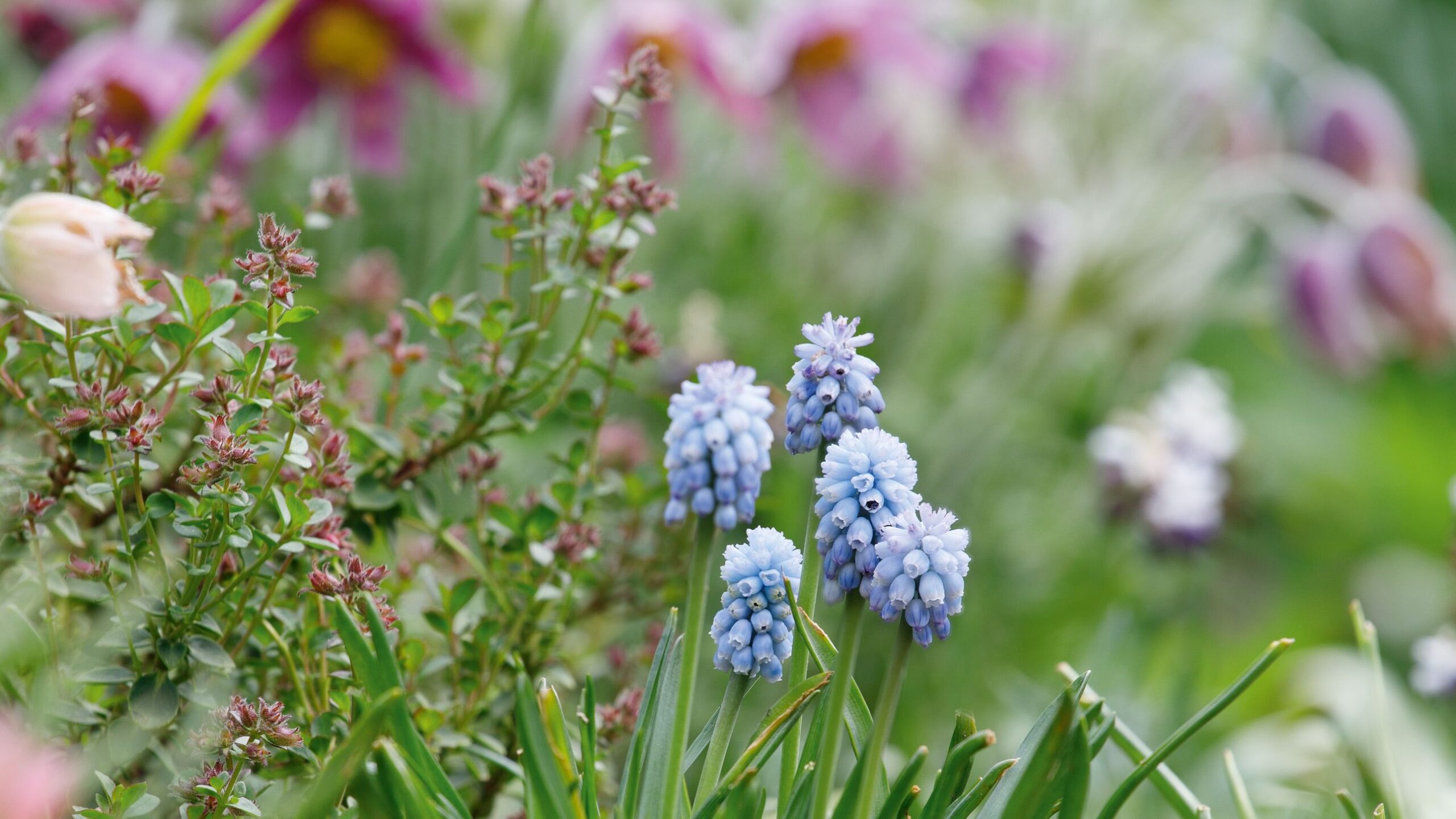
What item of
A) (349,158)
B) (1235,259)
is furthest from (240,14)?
(1235,259)

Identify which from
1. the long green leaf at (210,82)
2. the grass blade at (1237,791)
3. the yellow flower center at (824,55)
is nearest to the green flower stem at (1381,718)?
the grass blade at (1237,791)

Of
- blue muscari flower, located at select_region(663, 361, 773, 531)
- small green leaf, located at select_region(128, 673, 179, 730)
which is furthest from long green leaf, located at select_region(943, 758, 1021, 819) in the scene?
small green leaf, located at select_region(128, 673, 179, 730)

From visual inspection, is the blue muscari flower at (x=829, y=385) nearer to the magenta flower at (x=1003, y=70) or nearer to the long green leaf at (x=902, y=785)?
the long green leaf at (x=902, y=785)

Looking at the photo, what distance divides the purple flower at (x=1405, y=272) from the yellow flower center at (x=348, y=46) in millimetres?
797

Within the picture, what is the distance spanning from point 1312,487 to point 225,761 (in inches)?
64.4

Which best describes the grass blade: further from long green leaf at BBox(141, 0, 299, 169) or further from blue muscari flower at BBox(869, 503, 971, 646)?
long green leaf at BBox(141, 0, 299, 169)

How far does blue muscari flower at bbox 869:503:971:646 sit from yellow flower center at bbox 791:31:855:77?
0.70 metres

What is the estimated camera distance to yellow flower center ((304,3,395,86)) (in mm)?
865

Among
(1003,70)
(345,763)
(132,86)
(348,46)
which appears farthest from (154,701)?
(1003,70)

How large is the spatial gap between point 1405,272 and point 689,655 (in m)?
0.87

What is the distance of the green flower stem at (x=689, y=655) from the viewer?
1.04ft

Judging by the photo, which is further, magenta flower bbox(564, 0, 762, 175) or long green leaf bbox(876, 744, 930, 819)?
magenta flower bbox(564, 0, 762, 175)

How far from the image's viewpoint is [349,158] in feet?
3.03

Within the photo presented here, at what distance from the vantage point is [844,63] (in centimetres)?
101
